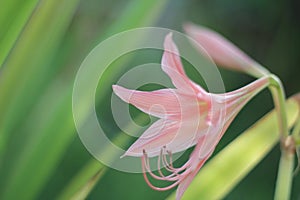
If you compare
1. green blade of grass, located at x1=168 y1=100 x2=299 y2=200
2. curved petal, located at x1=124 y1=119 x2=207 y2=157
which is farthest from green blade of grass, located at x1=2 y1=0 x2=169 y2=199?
curved petal, located at x1=124 y1=119 x2=207 y2=157

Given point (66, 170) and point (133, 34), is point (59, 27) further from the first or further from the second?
point (66, 170)

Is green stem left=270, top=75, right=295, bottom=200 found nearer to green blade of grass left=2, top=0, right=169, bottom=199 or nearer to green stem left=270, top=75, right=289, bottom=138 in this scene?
green stem left=270, top=75, right=289, bottom=138

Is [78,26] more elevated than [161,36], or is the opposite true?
[161,36]

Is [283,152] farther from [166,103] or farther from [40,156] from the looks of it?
[40,156]

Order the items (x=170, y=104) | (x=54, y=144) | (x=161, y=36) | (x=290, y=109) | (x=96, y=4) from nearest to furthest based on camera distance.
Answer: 1. (x=170, y=104)
2. (x=290, y=109)
3. (x=54, y=144)
4. (x=161, y=36)
5. (x=96, y=4)

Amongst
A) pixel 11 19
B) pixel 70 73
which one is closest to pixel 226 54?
pixel 11 19

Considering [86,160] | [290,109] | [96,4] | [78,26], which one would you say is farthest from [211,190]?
[96,4]

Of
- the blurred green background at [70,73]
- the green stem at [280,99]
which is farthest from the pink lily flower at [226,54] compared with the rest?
the blurred green background at [70,73]
